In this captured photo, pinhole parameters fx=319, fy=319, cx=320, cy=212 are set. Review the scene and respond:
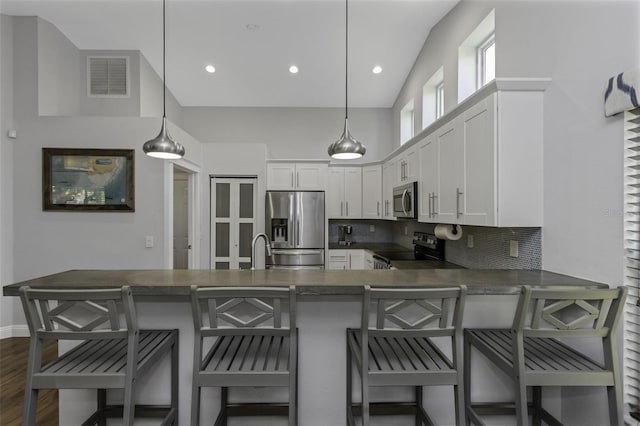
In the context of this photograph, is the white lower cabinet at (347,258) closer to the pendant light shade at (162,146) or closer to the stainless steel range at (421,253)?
the stainless steel range at (421,253)

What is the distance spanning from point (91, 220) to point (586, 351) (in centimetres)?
448

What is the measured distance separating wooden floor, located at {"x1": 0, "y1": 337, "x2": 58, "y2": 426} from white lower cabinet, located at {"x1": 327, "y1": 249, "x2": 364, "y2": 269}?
3472 millimetres

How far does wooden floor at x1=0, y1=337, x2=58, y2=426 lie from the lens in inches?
84.7

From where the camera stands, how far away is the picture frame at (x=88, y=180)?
3.54m

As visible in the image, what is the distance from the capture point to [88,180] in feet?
11.7

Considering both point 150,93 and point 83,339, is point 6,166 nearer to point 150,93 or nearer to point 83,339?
point 150,93

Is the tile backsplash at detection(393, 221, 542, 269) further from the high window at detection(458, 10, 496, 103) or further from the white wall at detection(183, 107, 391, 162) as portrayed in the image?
the white wall at detection(183, 107, 391, 162)

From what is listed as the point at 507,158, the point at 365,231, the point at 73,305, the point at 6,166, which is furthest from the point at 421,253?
the point at 6,166

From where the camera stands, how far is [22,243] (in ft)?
11.6

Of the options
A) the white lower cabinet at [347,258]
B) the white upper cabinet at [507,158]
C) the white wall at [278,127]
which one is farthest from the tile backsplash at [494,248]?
the white wall at [278,127]

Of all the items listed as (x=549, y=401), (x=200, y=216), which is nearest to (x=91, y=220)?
(x=200, y=216)

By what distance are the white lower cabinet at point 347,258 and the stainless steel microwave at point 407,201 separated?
4.46 ft

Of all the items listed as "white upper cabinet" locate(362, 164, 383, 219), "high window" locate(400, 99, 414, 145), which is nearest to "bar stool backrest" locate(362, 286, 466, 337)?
"white upper cabinet" locate(362, 164, 383, 219)

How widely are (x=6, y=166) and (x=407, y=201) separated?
4384 mm
